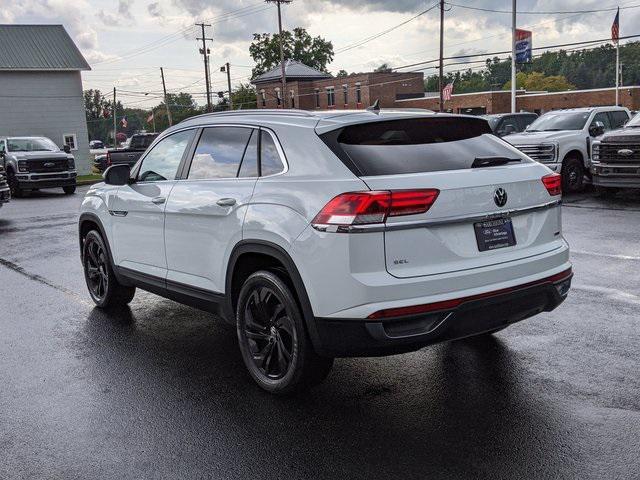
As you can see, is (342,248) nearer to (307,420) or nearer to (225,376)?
(307,420)

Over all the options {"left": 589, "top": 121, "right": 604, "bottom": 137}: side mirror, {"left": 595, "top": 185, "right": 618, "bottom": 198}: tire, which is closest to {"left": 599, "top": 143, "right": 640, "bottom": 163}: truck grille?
{"left": 595, "top": 185, "right": 618, "bottom": 198}: tire

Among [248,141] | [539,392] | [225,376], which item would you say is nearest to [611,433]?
[539,392]

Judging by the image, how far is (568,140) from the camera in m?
15.7

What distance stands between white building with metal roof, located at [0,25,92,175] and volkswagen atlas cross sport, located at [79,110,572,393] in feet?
119

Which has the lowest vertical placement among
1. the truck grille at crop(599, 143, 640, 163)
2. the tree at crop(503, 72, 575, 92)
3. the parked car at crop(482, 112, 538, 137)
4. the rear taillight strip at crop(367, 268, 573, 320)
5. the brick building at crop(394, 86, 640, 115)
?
the rear taillight strip at crop(367, 268, 573, 320)

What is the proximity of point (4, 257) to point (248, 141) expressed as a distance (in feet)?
23.9

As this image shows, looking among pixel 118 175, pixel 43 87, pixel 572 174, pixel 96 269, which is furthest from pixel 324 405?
pixel 43 87

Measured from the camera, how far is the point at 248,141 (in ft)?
15.7

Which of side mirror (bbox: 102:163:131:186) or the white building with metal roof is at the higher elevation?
the white building with metal roof

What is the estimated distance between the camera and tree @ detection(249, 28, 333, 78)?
95.0 meters

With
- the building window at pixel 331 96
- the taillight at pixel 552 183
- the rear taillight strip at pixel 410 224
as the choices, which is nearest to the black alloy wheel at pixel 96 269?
the rear taillight strip at pixel 410 224

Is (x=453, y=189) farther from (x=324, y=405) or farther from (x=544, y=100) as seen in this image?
(x=544, y=100)

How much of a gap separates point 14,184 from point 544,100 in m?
54.7

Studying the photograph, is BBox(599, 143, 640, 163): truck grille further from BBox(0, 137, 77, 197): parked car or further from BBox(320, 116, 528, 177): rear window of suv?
BBox(0, 137, 77, 197): parked car
